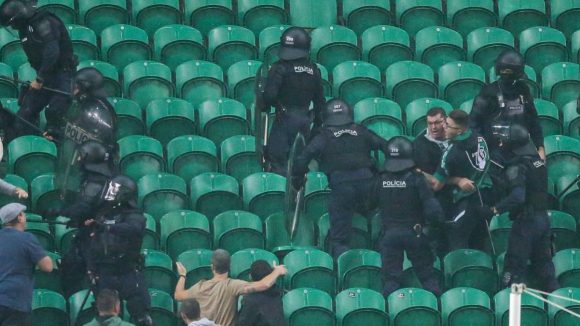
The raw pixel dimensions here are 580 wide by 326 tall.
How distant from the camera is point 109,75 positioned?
691 inches

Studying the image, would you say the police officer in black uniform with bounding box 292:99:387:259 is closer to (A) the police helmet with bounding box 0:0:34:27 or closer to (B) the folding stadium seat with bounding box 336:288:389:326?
(B) the folding stadium seat with bounding box 336:288:389:326

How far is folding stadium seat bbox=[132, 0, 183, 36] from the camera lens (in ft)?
61.5

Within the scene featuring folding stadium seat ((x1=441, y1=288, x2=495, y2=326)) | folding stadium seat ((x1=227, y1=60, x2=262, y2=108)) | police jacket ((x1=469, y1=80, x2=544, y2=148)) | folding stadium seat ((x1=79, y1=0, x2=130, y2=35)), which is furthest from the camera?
folding stadium seat ((x1=79, y1=0, x2=130, y2=35))

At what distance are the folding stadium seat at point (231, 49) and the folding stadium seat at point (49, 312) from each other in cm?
467

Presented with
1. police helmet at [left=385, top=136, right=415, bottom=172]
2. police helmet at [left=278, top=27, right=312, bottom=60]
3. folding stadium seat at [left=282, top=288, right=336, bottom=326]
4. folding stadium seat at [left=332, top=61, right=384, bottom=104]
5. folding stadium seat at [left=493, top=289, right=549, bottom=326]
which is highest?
police helmet at [left=278, top=27, right=312, bottom=60]

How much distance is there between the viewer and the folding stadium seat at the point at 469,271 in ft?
50.3

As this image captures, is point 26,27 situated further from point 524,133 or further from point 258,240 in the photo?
point 524,133

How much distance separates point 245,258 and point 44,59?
2972 mm

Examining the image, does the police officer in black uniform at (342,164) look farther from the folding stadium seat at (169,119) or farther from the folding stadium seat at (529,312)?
the folding stadium seat at (169,119)

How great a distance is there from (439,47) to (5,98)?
4636mm

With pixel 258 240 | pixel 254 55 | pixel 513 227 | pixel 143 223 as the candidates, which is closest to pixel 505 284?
pixel 513 227

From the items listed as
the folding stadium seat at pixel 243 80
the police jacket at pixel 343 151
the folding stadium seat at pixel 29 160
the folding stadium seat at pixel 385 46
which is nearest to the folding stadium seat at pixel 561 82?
the folding stadium seat at pixel 385 46

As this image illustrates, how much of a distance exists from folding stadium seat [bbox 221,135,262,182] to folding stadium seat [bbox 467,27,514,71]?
10.4ft

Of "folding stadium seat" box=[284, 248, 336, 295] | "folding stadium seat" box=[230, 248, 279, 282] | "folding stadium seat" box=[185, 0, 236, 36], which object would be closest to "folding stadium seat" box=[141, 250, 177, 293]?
"folding stadium seat" box=[230, 248, 279, 282]
